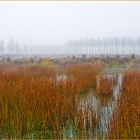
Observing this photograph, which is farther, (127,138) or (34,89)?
(34,89)

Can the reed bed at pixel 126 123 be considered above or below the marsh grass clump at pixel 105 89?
above

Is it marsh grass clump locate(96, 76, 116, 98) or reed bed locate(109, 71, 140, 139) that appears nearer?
reed bed locate(109, 71, 140, 139)

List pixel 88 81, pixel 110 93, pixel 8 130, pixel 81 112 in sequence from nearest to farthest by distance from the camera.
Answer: pixel 81 112, pixel 8 130, pixel 110 93, pixel 88 81

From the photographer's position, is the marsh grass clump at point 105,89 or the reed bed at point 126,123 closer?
the reed bed at point 126,123

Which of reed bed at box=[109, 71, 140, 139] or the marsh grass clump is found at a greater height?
reed bed at box=[109, 71, 140, 139]

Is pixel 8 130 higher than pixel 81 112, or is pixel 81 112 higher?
pixel 81 112

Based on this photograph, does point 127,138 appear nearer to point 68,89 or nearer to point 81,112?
point 81,112

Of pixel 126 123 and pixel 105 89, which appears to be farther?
pixel 105 89

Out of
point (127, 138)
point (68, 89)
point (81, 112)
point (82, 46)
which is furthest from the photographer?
point (82, 46)

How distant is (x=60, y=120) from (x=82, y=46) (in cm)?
6257

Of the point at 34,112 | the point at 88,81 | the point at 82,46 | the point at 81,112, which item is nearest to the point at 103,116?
the point at 81,112

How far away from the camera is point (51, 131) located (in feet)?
10.4

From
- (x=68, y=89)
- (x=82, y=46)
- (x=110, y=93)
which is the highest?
(x=68, y=89)

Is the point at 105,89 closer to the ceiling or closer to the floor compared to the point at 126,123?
closer to the floor
